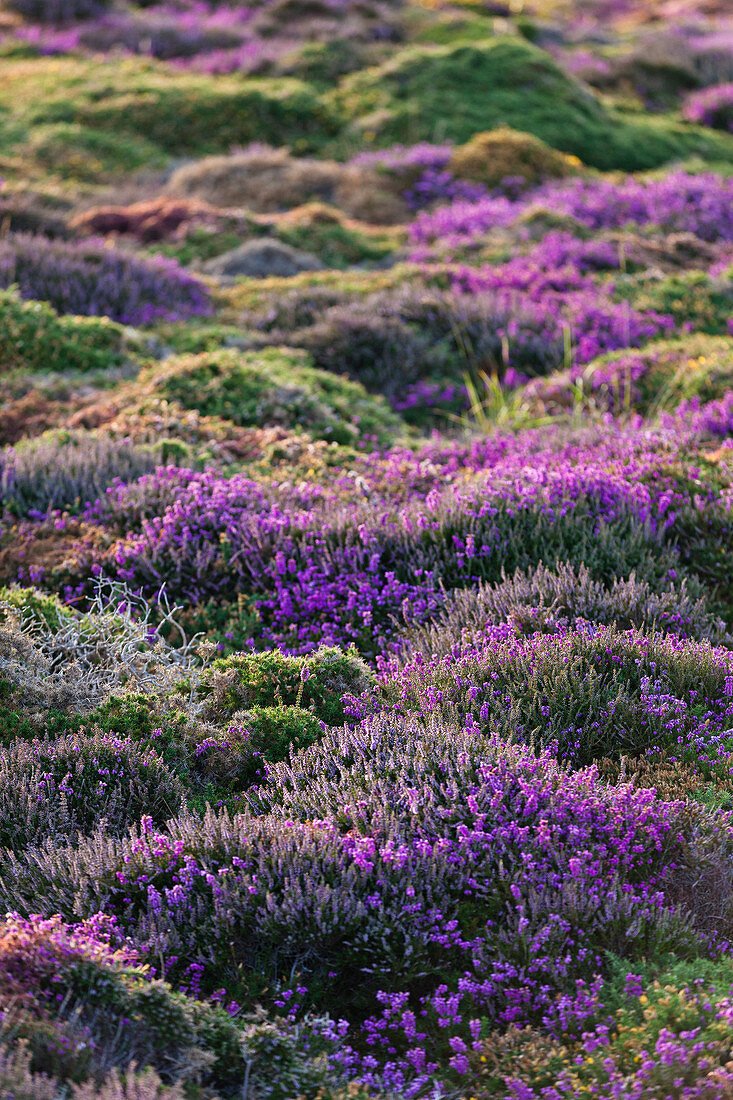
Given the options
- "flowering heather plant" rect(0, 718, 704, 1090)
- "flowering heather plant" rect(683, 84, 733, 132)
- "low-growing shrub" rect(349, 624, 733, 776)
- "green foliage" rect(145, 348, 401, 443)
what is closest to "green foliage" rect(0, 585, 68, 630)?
"flowering heather plant" rect(0, 718, 704, 1090)

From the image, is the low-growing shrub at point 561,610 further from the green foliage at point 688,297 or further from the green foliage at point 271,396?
the green foliage at point 688,297

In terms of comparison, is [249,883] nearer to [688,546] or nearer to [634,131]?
[688,546]

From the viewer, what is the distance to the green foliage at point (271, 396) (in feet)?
26.1

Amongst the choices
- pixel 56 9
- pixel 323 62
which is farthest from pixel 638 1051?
pixel 56 9

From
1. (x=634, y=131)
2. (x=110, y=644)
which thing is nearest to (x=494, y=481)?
(x=110, y=644)

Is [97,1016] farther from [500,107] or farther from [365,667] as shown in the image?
[500,107]

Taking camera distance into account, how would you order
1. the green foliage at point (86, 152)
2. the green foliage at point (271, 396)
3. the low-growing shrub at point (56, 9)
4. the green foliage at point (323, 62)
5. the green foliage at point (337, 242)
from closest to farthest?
the green foliage at point (271, 396) < the green foliage at point (337, 242) < the green foliage at point (86, 152) < the green foliage at point (323, 62) < the low-growing shrub at point (56, 9)

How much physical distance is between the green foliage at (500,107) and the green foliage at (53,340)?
11299mm

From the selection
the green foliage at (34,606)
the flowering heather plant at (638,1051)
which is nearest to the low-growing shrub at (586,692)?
the flowering heather plant at (638,1051)

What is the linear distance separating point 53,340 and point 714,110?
20594 millimetres

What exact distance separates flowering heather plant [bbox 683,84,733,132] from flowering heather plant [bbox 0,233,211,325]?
17296 millimetres

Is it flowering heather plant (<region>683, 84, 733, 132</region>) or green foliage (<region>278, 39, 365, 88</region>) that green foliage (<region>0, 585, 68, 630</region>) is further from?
flowering heather plant (<region>683, 84, 733, 132</region>)

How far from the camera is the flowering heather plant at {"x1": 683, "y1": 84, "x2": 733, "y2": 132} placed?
22844mm

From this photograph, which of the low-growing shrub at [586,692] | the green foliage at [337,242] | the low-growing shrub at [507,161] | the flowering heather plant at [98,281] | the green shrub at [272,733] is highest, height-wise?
the low-growing shrub at [507,161]
